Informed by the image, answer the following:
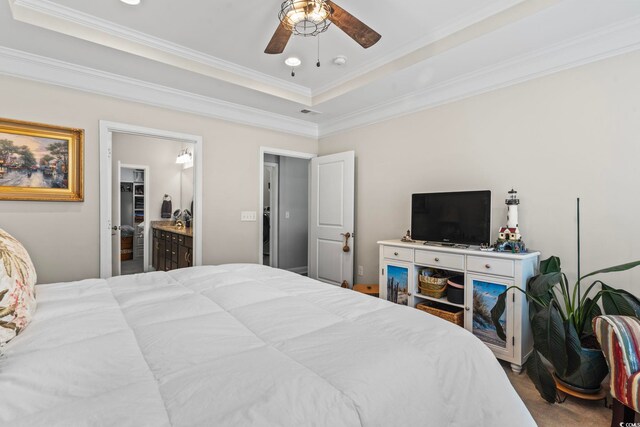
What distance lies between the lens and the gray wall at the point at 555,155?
2.24 meters

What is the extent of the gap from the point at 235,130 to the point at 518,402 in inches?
146

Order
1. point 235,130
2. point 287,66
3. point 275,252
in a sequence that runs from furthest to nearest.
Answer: point 275,252
point 235,130
point 287,66

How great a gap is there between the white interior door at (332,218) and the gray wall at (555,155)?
800 mm

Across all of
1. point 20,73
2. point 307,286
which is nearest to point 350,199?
point 307,286

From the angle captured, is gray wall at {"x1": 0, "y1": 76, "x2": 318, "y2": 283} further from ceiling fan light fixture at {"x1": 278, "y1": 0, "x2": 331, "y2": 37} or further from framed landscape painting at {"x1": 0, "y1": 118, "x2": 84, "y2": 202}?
ceiling fan light fixture at {"x1": 278, "y1": 0, "x2": 331, "y2": 37}

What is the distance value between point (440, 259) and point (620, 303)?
1172 millimetres

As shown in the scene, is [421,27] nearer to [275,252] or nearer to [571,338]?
[571,338]

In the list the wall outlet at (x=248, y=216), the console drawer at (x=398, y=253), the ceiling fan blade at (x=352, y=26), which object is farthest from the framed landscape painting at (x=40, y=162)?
the console drawer at (x=398, y=253)

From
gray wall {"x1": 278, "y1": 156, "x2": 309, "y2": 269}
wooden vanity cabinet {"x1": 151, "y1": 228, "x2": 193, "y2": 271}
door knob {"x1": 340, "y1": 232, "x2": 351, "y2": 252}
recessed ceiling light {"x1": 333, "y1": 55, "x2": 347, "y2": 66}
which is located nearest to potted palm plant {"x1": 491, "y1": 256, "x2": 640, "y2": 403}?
door knob {"x1": 340, "y1": 232, "x2": 351, "y2": 252}

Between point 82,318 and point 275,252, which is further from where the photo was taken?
point 275,252

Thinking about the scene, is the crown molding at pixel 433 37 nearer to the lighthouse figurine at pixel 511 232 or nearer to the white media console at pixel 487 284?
the lighthouse figurine at pixel 511 232

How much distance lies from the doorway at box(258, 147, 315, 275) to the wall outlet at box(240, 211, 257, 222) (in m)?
1.46

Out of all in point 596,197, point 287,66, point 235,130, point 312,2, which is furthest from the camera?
point 235,130

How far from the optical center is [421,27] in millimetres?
2461
